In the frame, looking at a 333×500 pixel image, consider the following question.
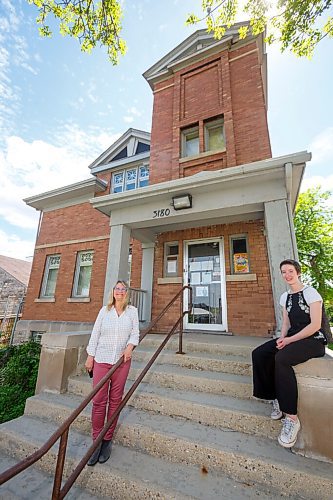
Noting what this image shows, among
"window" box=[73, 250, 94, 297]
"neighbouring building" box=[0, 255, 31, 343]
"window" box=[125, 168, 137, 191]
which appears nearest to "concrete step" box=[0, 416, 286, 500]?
"window" box=[73, 250, 94, 297]

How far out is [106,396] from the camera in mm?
2203

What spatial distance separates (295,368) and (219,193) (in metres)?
3.26

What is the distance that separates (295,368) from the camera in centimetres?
216

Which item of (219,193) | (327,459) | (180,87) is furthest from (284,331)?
(180,87)

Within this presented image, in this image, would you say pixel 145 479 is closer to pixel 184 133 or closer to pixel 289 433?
pixel 289 433

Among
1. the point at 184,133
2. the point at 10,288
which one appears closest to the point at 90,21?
the point at 184,133

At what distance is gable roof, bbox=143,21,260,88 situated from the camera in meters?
7.20

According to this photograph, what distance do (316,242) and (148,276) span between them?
12.3 meters

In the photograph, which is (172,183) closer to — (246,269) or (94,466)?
(246,269)

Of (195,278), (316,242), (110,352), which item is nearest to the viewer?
(110,352)

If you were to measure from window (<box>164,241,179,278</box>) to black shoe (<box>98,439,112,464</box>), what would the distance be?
14.0 feet

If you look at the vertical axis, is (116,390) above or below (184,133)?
below

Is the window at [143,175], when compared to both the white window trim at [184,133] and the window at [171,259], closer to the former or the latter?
the white window trim at [184,133]

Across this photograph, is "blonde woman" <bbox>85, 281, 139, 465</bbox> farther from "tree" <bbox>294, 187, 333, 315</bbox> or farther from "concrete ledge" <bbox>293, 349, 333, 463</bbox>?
"tree" <bbox>294, 187, 333, 315</bbox>
